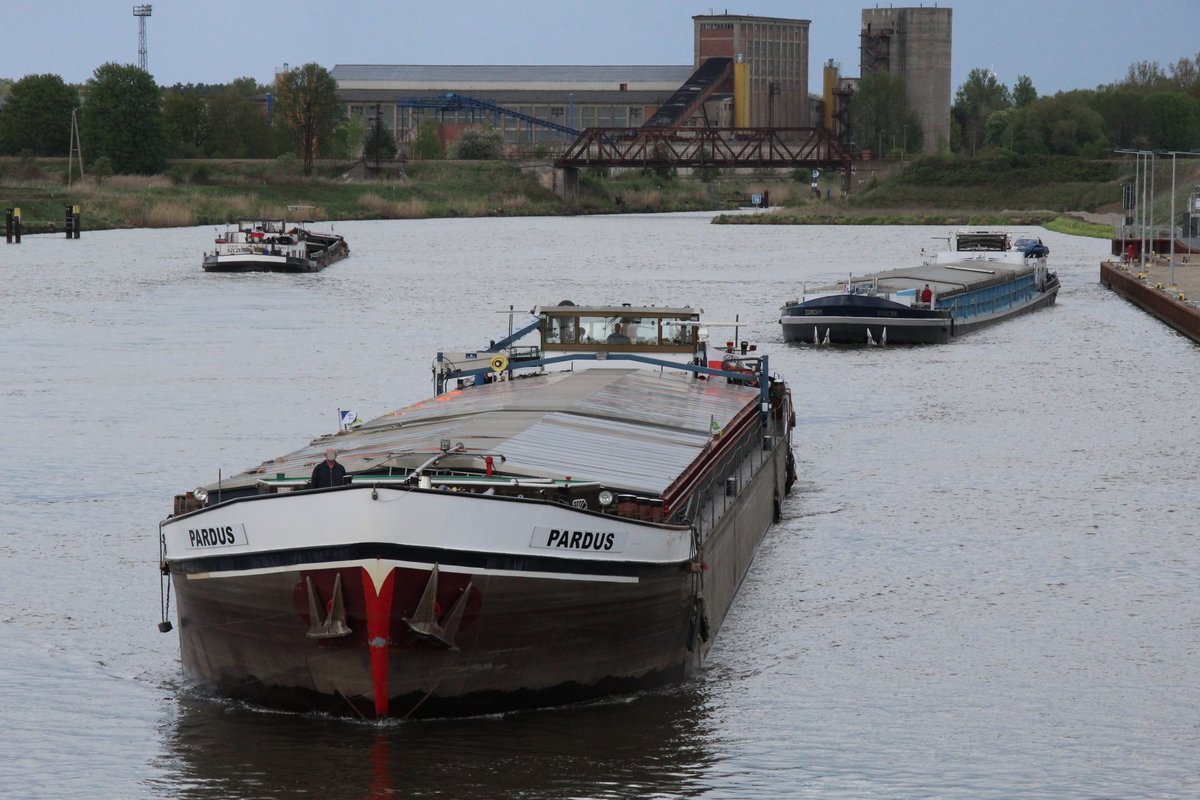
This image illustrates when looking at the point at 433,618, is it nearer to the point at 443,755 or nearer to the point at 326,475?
the point at 443,755

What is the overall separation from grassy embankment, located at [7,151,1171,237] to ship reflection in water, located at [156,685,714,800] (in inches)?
4771

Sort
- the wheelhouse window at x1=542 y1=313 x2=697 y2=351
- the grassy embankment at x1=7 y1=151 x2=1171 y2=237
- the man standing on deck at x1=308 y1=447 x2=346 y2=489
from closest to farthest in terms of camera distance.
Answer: the man standing on deck at x1=308 y1=447 x2=346 y2=489 < the wheelhouse window at x1=542 y1=313 x2=697 y2=351 < the grassy embankment at x1=7 y1=151 x2=1171 y2=237

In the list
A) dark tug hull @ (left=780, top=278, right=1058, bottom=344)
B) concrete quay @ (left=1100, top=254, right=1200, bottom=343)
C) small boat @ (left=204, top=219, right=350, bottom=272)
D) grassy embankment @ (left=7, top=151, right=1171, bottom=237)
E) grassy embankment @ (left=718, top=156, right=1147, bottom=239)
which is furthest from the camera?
grassy embankment @ (left=718, top=156, right=1147, bottom=239)

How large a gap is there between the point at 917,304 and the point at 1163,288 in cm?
1513

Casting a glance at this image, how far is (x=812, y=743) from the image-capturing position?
18125 millimetres

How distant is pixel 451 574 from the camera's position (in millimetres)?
16578

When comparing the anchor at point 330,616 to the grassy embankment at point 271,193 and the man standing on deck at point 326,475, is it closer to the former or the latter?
the man standing on deck at point 326,475

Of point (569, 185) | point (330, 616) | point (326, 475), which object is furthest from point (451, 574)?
point (569, 185)

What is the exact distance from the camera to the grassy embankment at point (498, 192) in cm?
14538

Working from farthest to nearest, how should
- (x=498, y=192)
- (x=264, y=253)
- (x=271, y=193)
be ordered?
(x=498, y=192) → (x=271, y=193) → (x=264, y=253)

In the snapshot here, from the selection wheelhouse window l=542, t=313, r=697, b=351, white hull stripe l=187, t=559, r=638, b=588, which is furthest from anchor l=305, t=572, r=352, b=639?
wheelhouse window l=542, t=313, r=697, b=351

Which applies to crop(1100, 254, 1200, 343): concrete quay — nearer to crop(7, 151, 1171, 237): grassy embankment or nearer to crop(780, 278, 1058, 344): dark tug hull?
crop(780, 278, 1058, 344): dark tug hull

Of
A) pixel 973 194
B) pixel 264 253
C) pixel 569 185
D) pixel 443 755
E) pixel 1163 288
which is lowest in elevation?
pixel 443 755

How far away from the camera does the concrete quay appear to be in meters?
59.7
